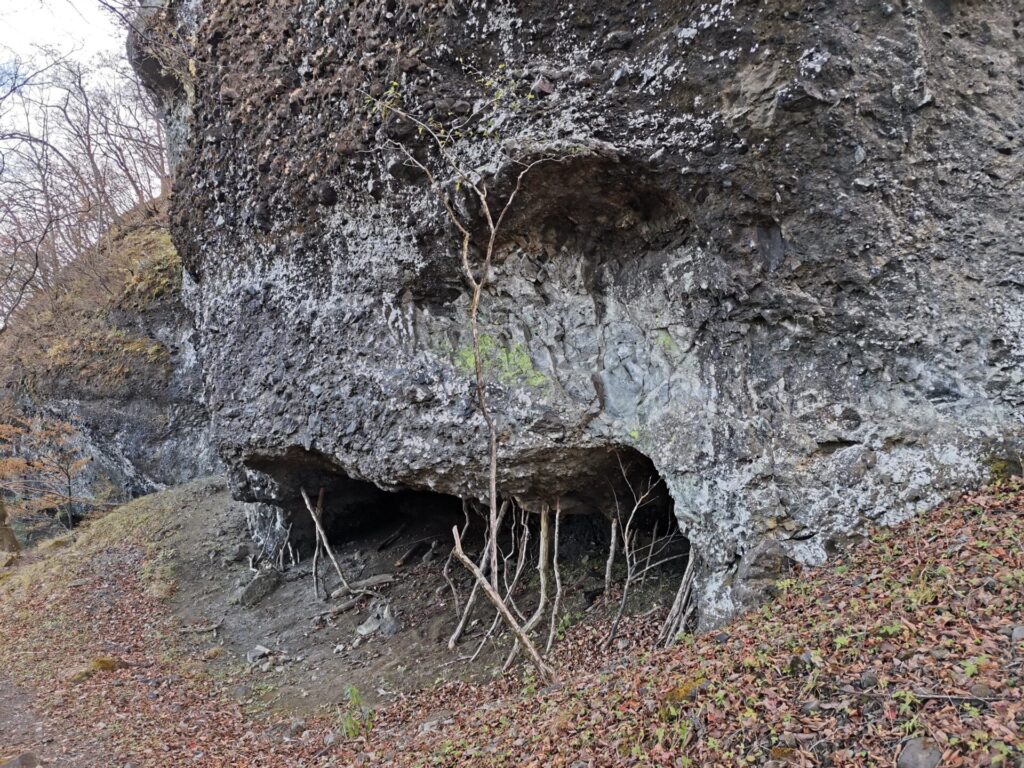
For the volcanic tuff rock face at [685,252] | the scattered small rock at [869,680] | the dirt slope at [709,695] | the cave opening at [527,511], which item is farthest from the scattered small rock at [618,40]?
the scattered small rock at [869,680]

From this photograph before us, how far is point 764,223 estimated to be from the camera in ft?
18.9

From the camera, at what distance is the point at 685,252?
6.26 meters

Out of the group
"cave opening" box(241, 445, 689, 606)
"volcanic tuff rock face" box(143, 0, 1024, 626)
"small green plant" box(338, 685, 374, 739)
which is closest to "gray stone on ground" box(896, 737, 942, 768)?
"volcanic tuff rock face" box(143, 0, 1024, 626)

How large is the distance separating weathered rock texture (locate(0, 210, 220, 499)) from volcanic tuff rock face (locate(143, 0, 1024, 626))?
8721 mm

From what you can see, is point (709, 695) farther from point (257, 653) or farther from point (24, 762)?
point (257, 653)

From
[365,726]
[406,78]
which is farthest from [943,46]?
[365,726]

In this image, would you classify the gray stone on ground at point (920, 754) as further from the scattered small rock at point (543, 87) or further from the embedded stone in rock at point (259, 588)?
the embedded stone in rock at point (259, 588)

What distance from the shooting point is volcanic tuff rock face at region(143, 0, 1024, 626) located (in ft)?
17.7

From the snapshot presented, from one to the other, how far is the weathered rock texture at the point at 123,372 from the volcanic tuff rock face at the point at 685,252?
8721 mm

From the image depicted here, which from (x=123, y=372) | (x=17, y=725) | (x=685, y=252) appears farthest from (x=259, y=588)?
(x=123, y=372)

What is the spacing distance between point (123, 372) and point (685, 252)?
13967 millimetres

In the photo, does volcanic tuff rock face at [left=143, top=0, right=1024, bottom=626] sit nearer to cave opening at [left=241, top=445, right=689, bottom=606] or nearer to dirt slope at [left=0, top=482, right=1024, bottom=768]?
cave opening at [left=241, top=445, right=689, bottom=606]

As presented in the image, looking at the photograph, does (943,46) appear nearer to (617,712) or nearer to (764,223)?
(764,223)

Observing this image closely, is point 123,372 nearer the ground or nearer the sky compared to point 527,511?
nearer the sky
